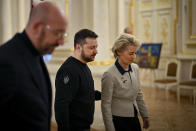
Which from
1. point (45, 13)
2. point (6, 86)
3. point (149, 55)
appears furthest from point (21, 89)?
point (149, 55)

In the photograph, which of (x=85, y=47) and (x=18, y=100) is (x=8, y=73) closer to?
(x=18, y=100)

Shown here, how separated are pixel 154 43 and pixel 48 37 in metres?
9.18

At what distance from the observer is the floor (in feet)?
17.2

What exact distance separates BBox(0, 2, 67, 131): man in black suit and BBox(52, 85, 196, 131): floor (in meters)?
3.56

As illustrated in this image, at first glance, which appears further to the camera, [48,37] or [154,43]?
[154,43]

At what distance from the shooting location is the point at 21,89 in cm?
133

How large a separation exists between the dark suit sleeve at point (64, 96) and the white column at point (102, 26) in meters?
2.86

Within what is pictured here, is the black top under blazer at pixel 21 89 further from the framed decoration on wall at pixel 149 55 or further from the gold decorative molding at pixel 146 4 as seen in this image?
the gold decorative molding at pixel 146 4

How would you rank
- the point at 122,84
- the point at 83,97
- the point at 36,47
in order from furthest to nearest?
the point at 122,84, the point at 83,97, the point at 36,47

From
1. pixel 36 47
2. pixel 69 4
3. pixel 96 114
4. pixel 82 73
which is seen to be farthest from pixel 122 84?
pixel 69 4

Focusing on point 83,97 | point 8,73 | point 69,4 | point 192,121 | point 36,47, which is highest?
point 69,4

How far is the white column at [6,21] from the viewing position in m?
6.06

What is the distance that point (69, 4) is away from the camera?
19.0 ft

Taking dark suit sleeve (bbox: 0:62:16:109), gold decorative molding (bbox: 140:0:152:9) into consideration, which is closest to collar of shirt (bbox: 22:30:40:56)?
dark suit sleeve (bbox: 0:62:16:109)
